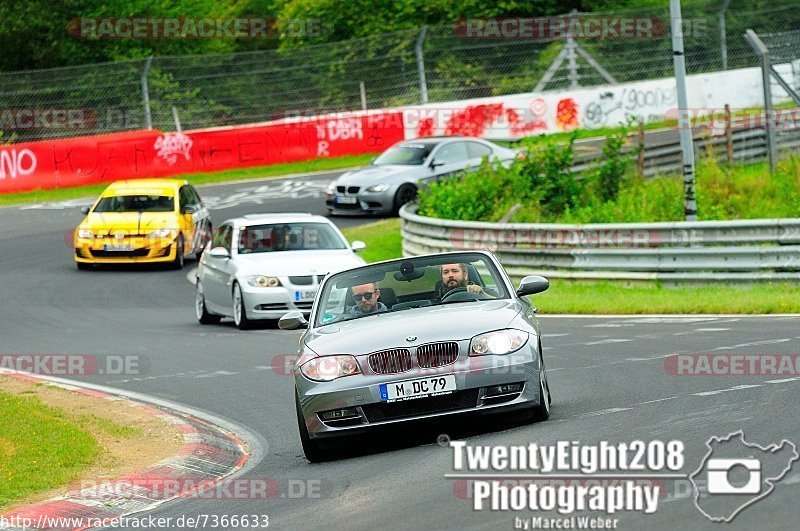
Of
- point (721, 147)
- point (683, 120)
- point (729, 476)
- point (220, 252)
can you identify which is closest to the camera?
point (729, 476)

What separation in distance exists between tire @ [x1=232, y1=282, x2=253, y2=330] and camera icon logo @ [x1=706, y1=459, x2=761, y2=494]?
12393mm

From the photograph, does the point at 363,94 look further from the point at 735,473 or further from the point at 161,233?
the point at 735,473

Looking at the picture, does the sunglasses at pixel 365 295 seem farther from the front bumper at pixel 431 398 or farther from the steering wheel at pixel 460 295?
the front bumper at pixel 431 398

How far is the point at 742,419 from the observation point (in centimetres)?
987

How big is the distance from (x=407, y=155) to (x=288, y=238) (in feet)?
40.4

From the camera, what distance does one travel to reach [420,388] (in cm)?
997

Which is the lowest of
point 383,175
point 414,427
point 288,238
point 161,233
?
point 161,233

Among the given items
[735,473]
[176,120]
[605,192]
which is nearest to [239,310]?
[605,192]

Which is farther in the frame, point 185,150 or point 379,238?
point 185,150

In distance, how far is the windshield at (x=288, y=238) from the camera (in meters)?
21.1

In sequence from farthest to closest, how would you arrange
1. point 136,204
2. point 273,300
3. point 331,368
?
1. point 136,204
2. point 273,300
3. point 331,368

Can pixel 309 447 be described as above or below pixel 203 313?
above

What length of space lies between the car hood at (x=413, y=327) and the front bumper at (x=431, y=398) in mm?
189

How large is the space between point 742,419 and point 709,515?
2.86 m
